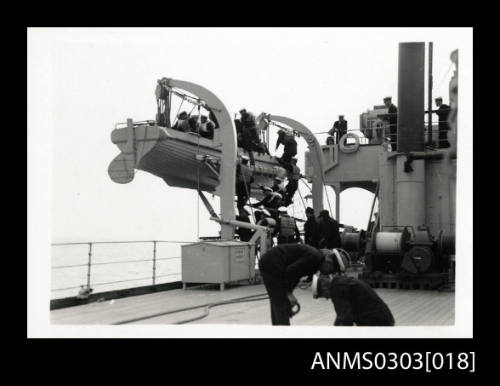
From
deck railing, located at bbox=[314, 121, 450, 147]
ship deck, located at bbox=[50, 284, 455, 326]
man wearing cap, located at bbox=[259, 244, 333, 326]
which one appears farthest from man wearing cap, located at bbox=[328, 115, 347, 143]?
man wearing cap, located at bbox=[259, 244, 333, 326]

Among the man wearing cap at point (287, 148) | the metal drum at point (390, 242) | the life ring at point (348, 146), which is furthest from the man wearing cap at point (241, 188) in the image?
the life ring at point (348, 146)

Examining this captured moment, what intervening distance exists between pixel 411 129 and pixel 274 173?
4.02 m

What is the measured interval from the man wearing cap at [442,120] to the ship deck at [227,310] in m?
3.63

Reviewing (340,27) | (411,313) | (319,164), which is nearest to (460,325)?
(411,313)

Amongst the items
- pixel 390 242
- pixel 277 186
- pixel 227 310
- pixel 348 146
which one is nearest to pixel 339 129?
pixel 348 146

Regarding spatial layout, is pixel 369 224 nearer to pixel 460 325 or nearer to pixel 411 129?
pixel 411 129

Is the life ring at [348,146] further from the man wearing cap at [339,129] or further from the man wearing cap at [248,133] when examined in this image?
the man wearing cap at [248,133]

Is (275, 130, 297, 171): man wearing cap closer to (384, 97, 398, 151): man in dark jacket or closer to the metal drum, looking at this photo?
(384, 97, 398, 151): man in dark jacket

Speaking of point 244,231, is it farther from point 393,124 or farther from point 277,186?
point 393,124

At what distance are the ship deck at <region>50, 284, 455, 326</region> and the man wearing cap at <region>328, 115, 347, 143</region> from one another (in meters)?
7.81

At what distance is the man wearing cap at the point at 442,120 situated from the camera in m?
12.0

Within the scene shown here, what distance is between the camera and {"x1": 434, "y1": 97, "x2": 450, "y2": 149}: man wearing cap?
12.0 m

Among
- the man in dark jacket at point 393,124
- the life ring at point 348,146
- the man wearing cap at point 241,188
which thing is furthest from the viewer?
the life ring at point 348,146

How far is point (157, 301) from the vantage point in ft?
29.2
